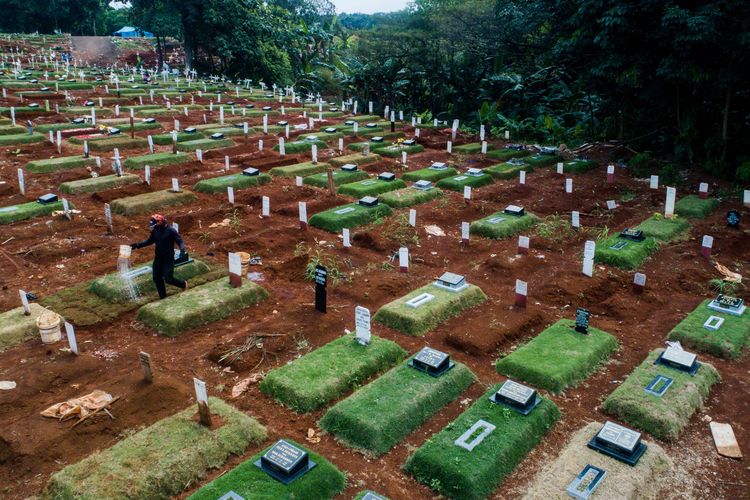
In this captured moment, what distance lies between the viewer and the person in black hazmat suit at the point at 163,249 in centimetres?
1030

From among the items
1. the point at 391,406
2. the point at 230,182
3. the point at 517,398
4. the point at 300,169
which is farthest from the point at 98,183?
the point at 517,398

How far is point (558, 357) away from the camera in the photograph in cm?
880

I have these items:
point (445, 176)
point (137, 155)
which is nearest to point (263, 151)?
point (137, 155)

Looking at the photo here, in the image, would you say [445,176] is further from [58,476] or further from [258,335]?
[58,476]

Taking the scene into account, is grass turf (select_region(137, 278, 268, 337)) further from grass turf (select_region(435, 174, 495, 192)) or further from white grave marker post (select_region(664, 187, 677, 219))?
white grave marker post (select_region(664, 187, 677, 219))

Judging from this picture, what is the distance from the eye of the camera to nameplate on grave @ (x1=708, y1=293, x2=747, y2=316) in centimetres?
1011

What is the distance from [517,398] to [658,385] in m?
2.14

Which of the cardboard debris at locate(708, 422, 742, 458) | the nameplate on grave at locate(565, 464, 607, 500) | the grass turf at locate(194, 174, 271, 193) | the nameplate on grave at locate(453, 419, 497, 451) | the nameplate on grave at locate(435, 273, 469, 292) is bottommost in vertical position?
the cardboard debris at locate(708, 422, 742, 458)

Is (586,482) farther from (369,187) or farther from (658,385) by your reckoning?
(369,187)

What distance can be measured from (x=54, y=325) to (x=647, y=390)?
8.92m

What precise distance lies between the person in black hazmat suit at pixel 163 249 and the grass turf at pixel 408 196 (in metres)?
7.50

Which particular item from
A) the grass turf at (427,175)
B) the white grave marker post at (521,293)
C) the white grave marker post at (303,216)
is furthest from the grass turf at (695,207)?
the white grave marker post at (303,216)

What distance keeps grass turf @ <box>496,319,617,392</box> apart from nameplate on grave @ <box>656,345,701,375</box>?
2.81 feet

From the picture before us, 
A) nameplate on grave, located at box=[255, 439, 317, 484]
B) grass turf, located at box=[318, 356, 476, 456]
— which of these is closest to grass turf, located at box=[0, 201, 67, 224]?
grass turf, located at box=[318, 356, 476, 456]
